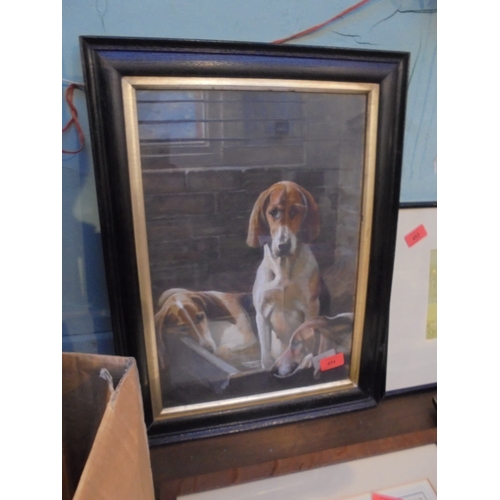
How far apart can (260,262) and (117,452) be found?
1.24 ft

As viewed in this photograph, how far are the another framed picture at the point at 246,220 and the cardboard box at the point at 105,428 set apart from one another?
20 centimetres

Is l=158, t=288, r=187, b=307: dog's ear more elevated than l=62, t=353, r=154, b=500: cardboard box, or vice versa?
l=158, t=288, r=187, b=307: dog's ear

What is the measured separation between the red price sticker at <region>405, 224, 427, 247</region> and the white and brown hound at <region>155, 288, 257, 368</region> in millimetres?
346

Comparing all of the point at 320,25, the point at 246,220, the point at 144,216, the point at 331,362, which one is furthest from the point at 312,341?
the point at 320,25

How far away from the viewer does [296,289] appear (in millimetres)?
676

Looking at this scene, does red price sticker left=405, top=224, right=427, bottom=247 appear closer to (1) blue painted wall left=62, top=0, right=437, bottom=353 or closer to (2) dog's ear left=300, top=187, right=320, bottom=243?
(1) blue painted wall left=62, top=0, right=437, bottom=353

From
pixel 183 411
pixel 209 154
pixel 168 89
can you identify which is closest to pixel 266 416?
pixel 183 411

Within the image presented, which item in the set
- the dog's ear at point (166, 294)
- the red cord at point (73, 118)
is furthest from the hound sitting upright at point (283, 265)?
the red cord at point (73, 118)

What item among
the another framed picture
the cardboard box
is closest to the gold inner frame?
the another framed picture

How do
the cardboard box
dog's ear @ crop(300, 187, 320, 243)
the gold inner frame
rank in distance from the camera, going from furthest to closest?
dog's ear @ crop(300, 187, 320, 243)
the gold inner frame
the cardboard box

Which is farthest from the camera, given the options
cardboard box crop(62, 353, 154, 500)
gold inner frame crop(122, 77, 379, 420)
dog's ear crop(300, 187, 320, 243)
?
dog's ear crop(300, 187, 320, 243)

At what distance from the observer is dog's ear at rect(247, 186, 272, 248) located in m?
0.62

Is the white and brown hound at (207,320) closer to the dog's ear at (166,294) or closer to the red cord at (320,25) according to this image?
the dog's ear at (166,294)

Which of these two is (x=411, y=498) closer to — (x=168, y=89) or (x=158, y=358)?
(x=158, y=358)
